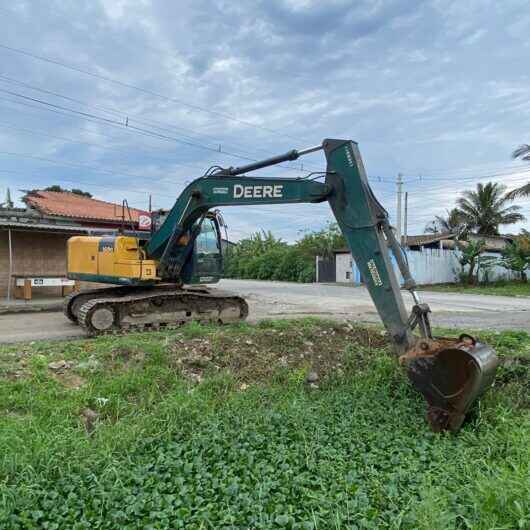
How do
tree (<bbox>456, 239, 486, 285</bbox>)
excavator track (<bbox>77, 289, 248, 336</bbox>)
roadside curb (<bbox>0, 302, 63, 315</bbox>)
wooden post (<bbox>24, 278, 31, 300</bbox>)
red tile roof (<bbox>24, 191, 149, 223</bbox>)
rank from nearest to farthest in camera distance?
excavator track (<bbox>77, 289, 248, 336</bbox>) → roadside curb (<bbox>0, 302, 63, 315</bbox>) → wooden post (<bbox>24, 278, 31, 300</bbox>) → red tile roof (<bbox>24, 191, 149, 223</bbox>) → tree (<bbox>456, 239, 486, 285</bbox>)

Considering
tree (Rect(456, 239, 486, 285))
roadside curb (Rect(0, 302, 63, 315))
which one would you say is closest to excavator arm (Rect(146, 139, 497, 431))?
roadside curb (Rect(0, 302, 63, 315))

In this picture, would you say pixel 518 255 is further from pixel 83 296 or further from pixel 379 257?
pixel 379 257

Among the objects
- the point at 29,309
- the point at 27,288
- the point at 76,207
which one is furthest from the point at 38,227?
the point at 76,207

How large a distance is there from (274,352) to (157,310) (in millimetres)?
3347

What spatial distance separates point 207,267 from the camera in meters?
9.34

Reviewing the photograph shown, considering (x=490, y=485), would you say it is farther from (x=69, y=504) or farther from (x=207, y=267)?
(x=207, y=267)

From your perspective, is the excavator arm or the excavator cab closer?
the excavator arm

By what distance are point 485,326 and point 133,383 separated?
8.35 meters

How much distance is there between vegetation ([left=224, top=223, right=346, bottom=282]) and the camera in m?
34.6

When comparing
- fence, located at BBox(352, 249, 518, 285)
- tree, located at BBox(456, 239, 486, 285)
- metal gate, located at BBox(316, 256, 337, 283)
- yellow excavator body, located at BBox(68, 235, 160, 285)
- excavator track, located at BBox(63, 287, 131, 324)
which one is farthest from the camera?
metal gate, located at BBox(316, 256, 337, 283)

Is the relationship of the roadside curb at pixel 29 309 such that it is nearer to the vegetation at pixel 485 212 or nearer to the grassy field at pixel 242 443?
the grassy field at pixel 242 443

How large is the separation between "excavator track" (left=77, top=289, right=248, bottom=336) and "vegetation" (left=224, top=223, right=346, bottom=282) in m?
23.9

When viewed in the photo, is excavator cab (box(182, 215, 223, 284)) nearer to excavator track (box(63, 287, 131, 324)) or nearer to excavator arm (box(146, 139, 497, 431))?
excavator arm (box(146, 139, 497, 431))

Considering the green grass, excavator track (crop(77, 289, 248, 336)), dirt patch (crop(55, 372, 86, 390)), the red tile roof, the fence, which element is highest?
the red tile roof
